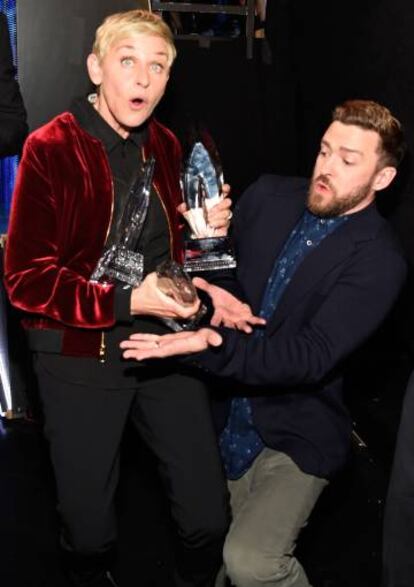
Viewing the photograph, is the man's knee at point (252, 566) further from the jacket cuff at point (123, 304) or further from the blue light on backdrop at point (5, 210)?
the blue light on backdrop at point (5, 210)

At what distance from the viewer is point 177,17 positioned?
399 cm

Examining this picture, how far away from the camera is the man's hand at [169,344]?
6.48ft

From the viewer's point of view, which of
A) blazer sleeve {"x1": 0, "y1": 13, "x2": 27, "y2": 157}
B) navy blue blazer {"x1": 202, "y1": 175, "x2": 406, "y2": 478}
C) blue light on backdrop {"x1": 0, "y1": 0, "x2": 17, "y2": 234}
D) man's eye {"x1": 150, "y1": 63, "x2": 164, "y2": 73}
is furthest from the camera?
blue light on backdrop {"x1": 0, "y1": 0, "x2": 17, "y2": 234}

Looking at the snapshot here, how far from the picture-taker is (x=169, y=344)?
200 centimetres

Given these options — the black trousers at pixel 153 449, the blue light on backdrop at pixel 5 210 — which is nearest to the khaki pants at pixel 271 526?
the black trousers at pixel 153 449

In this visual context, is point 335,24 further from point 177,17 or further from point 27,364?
point 27,364

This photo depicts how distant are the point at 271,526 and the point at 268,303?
70 cm

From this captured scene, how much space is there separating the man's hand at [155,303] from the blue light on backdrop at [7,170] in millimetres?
1663

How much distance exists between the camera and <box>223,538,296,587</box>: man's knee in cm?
223

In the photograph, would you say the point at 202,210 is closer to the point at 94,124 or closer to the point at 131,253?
the point at 131,253

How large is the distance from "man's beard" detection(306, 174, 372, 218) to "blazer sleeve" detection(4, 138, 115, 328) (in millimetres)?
706

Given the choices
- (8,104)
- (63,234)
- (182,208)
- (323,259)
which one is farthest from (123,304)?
(8,104)

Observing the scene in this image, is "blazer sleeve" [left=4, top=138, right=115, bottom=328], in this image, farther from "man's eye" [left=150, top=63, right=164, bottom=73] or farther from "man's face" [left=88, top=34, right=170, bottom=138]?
"man's eye" [left=150, top=63, right=164, bottom=73]

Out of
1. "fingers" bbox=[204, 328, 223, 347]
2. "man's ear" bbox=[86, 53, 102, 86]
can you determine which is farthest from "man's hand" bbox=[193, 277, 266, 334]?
"man's ear" bbox=[86, 53, 102, 86]
